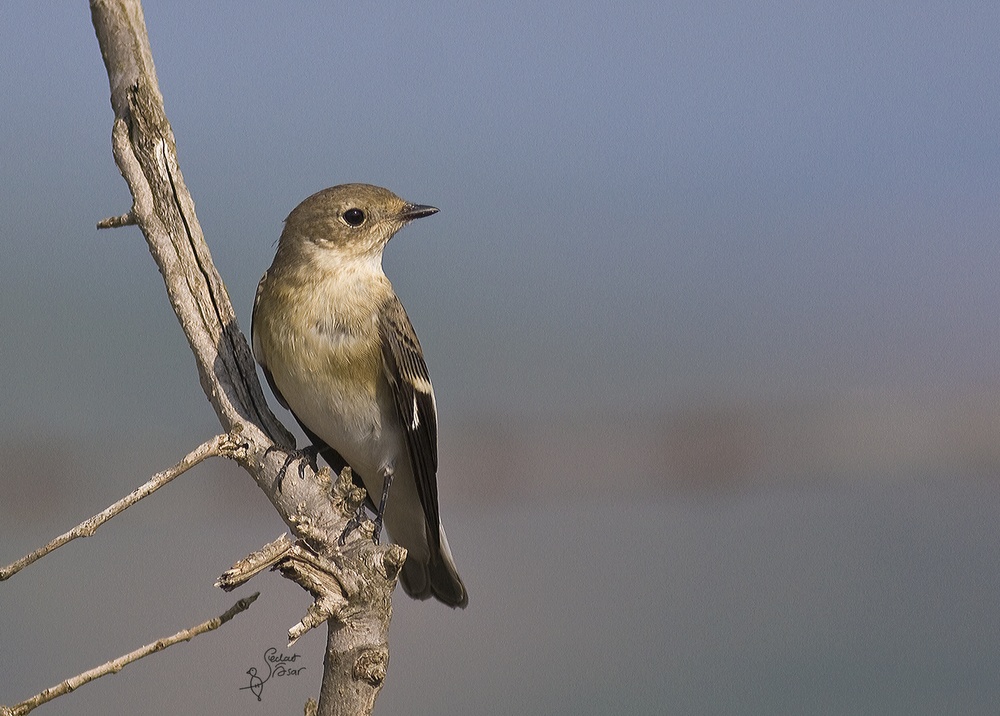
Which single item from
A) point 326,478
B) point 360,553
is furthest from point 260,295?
point 360,553

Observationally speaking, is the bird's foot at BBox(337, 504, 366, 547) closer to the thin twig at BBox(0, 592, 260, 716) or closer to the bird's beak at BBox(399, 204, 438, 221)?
the thin twig at BBox(0, 592, 260, 716)

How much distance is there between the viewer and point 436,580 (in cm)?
421

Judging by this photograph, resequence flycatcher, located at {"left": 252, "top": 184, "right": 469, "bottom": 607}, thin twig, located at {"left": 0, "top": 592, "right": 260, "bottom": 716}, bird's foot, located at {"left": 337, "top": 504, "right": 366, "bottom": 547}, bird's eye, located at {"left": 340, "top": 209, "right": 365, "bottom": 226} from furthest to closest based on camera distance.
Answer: bird's eye, located at {"left": 340, "top": 209, "right": 365, "bottom": 226} < flycatcher, located at {"left": 252, "top": 184, "right": 469, "bottom": 607} < bird's foot, located at {"left": 337, "top": 504, "right": 366, "bottom": 547} < thin twig, located at {"left": 0, "top": 592, "right": 260, "bottom": 716}

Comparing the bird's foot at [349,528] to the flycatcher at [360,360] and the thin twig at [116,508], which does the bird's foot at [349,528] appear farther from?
the flycatcher at [360,360]

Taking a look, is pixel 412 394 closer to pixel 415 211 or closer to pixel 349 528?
pixel 415 211

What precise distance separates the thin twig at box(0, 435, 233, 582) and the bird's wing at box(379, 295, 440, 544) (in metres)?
1.01

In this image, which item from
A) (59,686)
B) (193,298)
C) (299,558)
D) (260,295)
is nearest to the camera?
Answer: (59,686)

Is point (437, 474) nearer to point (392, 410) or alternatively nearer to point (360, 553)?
point (392, 410)

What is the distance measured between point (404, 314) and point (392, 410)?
38 centimetres

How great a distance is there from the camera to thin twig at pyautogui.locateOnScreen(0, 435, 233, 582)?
248 centimetres

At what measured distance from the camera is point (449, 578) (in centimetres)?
418

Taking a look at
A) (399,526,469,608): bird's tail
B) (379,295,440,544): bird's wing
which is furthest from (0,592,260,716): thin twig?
(399,526,469,608): bird's tail

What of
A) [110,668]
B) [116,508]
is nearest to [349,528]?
[116,508]

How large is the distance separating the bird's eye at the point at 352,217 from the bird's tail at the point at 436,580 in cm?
123
